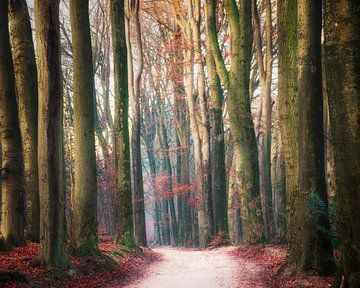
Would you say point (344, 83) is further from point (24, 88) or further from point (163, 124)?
point (163, 124)

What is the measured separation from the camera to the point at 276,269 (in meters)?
9.70

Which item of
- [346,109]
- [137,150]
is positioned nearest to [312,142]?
[346,109]

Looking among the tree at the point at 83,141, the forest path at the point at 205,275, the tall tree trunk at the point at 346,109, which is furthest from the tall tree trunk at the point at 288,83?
the tree at the point at 83,141

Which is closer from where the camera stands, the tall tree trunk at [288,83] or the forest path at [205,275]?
the forest path at [205,275]

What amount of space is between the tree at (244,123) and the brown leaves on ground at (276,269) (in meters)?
1.03

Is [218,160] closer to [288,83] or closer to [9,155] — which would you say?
[288,83]

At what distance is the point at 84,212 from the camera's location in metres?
10.2

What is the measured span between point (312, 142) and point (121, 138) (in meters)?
7.43

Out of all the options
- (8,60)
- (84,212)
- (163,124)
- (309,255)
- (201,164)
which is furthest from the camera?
(163,124)

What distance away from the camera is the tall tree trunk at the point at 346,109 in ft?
15.0

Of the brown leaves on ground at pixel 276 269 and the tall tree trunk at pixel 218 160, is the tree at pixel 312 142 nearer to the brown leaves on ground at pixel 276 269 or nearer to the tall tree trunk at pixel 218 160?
the brown leaves on ground at pixel 276 269

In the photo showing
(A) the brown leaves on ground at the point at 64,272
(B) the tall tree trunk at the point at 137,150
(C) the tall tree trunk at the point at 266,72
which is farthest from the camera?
(C) the tall tree trunk at the point at 266,72

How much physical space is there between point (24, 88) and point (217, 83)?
32.4ft

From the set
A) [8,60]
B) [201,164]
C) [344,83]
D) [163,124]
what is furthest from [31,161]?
[163,124]
